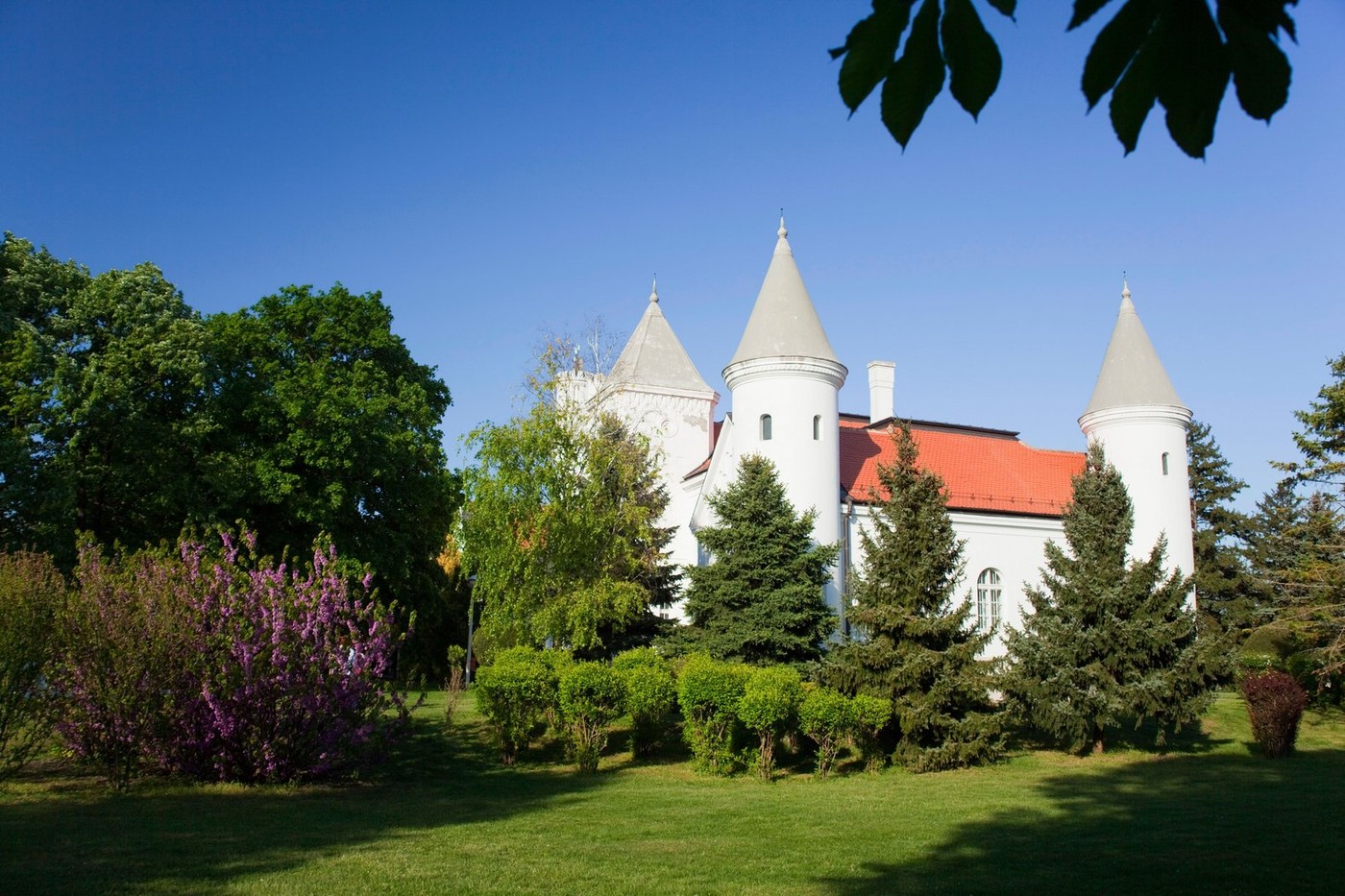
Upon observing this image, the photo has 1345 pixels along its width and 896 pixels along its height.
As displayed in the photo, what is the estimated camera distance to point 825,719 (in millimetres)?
18250

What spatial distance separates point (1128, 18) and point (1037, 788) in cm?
1714

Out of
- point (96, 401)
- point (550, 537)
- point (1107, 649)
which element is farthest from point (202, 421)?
point (1107, 649)

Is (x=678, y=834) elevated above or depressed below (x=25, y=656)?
below

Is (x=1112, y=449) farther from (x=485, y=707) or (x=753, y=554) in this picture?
(x=485, y=707)

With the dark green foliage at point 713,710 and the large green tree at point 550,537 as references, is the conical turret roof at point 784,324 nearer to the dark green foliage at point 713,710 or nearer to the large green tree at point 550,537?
the large green tree at point 550,537

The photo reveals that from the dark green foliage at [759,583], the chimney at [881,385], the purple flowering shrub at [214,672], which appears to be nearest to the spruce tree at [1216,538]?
the chimney at [881,385]

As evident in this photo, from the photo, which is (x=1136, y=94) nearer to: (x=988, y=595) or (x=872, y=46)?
(x=872, y=46)

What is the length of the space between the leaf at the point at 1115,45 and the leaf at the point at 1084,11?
48 mm

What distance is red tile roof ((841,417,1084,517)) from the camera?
32.3 meters

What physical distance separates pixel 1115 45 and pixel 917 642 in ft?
64.2

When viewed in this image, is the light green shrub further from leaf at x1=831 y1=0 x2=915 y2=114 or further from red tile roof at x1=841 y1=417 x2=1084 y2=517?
Result: leaf at x1=831 y1=0 x2=915 y2=114

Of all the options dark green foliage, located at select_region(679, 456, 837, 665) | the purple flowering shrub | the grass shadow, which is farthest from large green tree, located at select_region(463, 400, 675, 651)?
the purple flowering shrub

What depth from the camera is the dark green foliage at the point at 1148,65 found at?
1986mm

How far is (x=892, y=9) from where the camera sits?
2.20m
